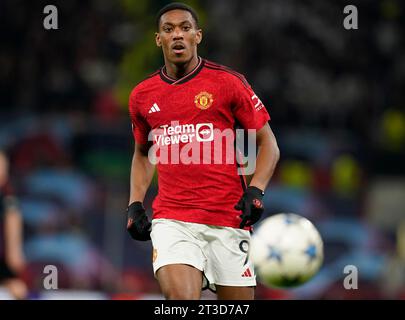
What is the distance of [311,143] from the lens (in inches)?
538

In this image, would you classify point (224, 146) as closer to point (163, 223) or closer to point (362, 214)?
point (163, 223)

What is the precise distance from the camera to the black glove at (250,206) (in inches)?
220

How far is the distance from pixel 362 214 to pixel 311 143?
122 centimetres

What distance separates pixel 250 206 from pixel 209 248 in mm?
399

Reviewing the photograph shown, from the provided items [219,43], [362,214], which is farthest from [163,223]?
[219,43]

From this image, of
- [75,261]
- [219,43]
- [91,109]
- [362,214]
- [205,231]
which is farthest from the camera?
[219,43]

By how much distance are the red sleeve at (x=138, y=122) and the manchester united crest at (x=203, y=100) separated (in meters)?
0.40

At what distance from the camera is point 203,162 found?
19.2 ft
